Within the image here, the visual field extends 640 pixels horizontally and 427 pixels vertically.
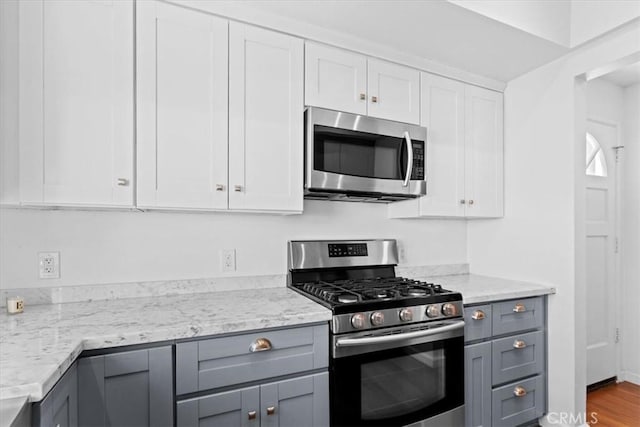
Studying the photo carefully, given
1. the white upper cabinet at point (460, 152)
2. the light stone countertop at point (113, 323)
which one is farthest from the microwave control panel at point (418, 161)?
the light stone countertop at point (113, 323)

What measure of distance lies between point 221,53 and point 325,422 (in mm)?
1768

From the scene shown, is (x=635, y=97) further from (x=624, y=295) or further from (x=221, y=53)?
(x=221, y=53)

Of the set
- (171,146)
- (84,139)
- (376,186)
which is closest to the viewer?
(84,139)

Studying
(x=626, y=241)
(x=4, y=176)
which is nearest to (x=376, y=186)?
(x=4, y=176)

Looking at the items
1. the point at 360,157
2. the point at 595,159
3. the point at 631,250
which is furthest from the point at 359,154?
the point at 631,250

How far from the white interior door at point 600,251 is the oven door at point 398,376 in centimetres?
179

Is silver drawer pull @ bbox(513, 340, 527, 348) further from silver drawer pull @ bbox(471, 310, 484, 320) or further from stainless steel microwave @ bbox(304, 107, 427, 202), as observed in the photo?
stainless steel microwave @ bbox(304, 107, 427, 202)

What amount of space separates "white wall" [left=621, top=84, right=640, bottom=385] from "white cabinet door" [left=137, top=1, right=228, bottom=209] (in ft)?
11.0

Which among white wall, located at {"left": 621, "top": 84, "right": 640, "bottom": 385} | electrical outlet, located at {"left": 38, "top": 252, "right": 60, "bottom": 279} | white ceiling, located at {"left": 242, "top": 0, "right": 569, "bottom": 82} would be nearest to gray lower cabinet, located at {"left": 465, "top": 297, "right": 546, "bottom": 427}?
white wall, located at {"left": 621, "top": 84, "right": 640, "bottom": 385}

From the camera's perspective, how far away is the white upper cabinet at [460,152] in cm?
241

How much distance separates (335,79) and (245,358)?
59.9 inches

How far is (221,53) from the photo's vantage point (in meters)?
1.78

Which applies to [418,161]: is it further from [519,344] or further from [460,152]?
[519,344]

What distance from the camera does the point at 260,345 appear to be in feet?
4.79
